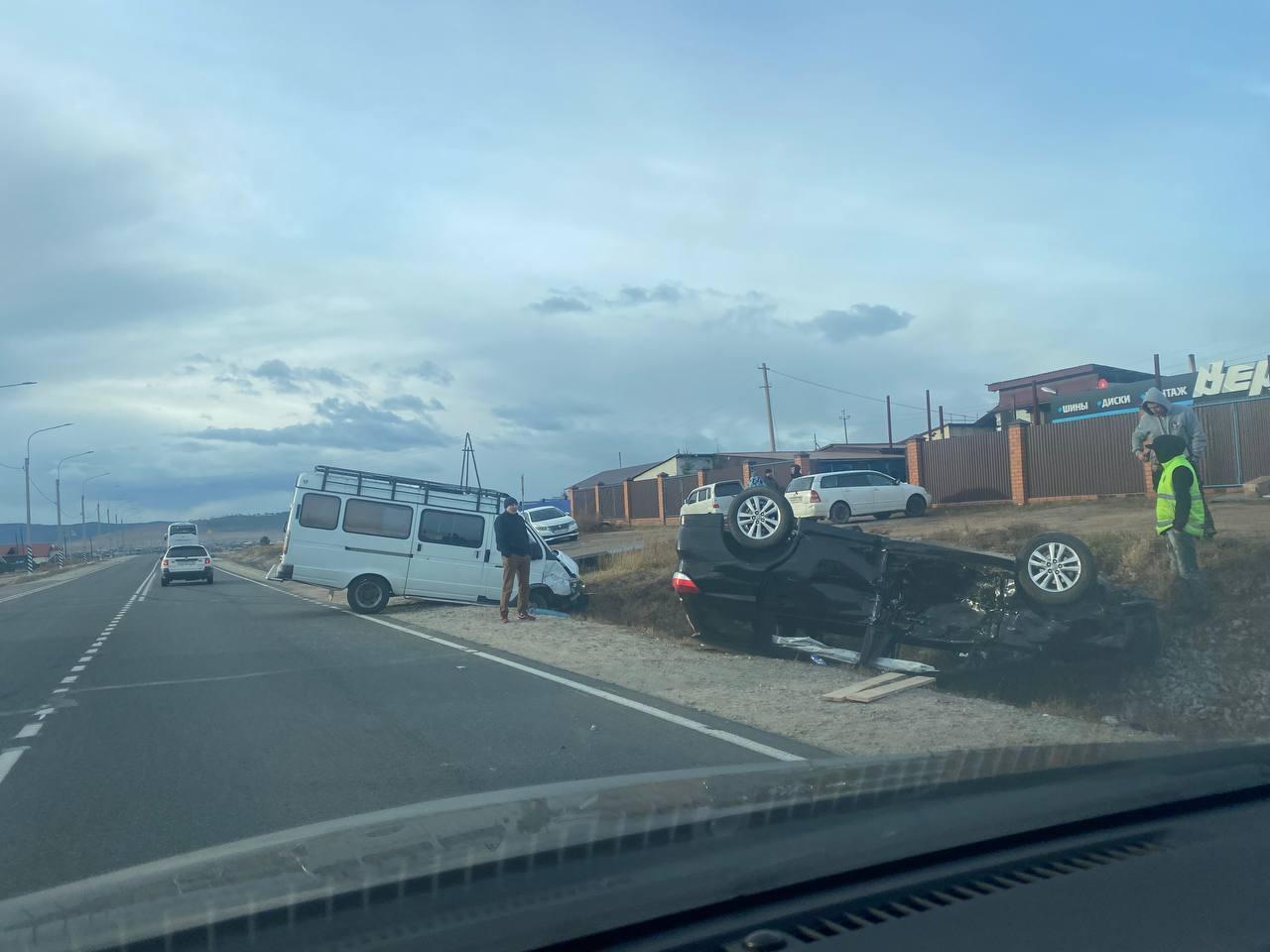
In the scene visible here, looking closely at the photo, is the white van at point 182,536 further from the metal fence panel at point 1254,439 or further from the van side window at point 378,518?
the metal fence panel at point 1254,439

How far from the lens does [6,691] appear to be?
432 inches

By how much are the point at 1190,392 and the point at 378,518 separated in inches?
1278

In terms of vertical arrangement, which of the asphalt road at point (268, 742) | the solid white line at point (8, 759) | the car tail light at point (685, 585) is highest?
the car tail light at point (685, 585)

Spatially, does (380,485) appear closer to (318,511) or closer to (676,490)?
(318,511)

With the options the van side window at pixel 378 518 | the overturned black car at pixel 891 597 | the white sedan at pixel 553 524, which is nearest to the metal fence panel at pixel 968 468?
the white sedan at pixel 553 524

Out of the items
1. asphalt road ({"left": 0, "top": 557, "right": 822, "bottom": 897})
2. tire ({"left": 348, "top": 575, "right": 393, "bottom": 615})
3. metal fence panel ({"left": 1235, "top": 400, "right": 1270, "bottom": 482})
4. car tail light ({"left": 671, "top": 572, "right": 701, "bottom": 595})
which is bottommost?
asphalt road ({"left": 0, "top": 557, "right": 822, "bottom": 897})

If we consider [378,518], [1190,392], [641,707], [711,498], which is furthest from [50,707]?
[1190,392]

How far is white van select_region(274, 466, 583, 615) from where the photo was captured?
1919 cm

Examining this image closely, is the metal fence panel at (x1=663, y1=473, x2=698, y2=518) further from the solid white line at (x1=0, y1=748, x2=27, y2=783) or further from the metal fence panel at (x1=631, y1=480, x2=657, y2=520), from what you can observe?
the solid white line at (x1=0, y1=748, x2=27, y2=783)

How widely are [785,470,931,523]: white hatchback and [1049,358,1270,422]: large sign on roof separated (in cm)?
842

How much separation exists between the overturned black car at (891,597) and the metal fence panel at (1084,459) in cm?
1826

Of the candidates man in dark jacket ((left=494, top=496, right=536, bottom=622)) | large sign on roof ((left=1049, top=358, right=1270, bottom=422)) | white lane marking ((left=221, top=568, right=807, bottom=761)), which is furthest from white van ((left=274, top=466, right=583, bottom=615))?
large sign on roof ((left=1049, top=358, right=1270, bottom=422))

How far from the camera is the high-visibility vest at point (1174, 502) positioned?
10820mm

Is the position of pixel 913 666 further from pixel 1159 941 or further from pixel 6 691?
pixel 6 691
